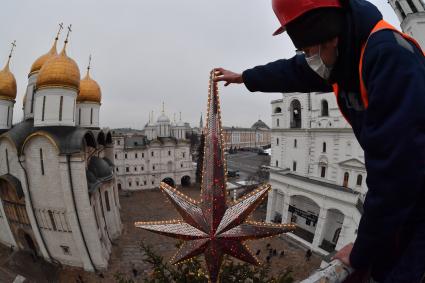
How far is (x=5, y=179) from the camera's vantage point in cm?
1435

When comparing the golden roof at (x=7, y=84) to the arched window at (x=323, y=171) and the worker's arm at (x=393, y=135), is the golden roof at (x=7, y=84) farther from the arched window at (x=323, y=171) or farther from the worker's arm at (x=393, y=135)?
the arched window at (x=323, y=171)

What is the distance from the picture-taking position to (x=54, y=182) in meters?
13.8

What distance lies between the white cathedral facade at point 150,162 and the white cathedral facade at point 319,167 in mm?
16678

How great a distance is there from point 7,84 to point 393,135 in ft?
73.6

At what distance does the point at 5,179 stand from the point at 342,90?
17892 millimetres

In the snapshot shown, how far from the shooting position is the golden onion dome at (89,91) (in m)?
20.5

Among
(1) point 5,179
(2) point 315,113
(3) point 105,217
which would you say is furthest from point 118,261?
(2) point 315,113

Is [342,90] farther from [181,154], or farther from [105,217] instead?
[181,154]

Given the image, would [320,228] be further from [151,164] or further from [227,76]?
[151,164]

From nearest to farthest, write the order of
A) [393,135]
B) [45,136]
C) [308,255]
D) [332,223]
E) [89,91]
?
[393,135] < [45,136] < [308,255] < [332,223] < [89,91]

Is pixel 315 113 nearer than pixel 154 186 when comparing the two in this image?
Yes

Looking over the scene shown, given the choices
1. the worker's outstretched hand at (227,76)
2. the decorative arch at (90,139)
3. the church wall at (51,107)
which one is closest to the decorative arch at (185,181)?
the decorative arch at (90,139)

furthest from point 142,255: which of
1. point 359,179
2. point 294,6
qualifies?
point 294,6

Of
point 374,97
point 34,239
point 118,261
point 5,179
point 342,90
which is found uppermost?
point 342,90
